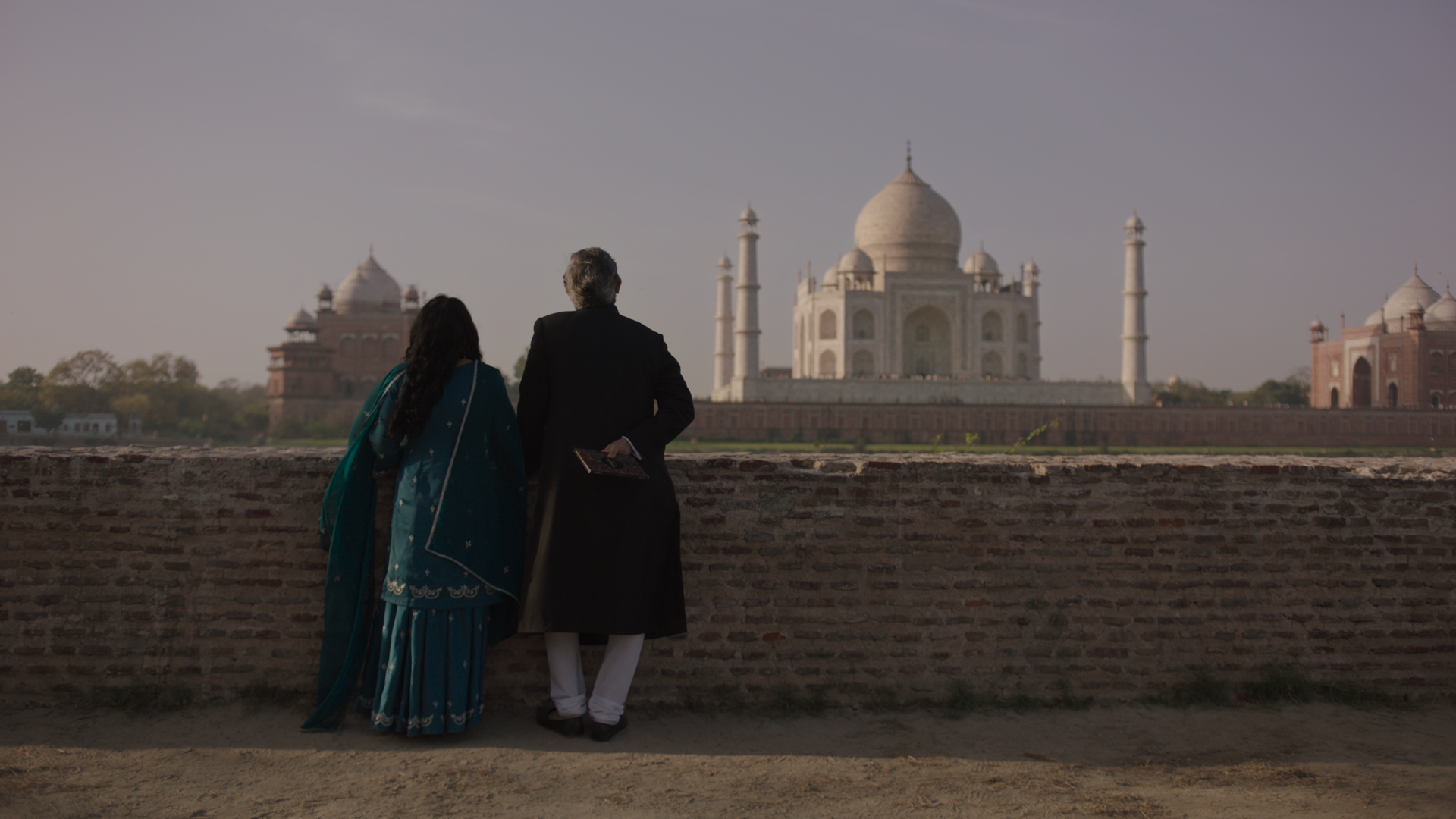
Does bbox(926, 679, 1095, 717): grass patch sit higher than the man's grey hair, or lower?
lower

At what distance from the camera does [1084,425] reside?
27.8m

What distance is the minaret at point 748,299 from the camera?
1130 inches

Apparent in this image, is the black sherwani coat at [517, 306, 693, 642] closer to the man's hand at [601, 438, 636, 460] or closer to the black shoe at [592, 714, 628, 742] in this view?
the man's hand at [601, 438, 636, 460]

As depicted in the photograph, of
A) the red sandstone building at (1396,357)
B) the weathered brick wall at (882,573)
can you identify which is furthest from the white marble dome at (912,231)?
the weathered brick wall at (882,573)

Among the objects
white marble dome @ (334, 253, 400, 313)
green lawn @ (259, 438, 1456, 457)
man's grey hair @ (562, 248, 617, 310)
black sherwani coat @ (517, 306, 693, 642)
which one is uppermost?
white marble dome @ (334, 253, 400, 313)

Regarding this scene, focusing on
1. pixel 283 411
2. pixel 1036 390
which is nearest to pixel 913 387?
pixel 1036 390

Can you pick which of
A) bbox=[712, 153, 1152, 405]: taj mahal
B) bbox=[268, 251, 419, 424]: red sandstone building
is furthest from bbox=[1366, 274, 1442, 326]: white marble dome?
bbox=[268, 251, 419, 424]: red sandstone building

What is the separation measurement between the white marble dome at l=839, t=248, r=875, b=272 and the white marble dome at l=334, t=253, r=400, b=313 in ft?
60.7

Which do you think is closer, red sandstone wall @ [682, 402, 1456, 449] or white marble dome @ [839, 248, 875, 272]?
red sandstone wall @ [682, 402, 1456, 449]

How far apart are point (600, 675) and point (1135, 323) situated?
97.6 feet

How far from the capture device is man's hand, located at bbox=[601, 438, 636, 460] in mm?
2486

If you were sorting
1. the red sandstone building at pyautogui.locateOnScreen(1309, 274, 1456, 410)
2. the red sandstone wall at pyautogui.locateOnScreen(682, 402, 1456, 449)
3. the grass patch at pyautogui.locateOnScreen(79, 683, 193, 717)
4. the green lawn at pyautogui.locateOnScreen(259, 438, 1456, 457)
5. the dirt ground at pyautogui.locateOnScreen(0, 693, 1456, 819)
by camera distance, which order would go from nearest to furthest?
the dirt ground at pyautogui.locateOnScreen(0, 693, 1456, 819), the grass patch at pyautogui.locateOnScreen(79, 683, 193, 717), the green lawn at pyautogui.locateOnScreen(259, 438, 1456, 457), the red sandstone wall at pyautogui.locateOnScreen(682, 402, 1456, 449), the red sandstone building at pyautogui.locateOnScreen(1309, 274, 1456, 410)

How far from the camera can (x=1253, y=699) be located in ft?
9.86

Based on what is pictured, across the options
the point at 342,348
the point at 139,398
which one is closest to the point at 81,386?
the point at 139,398
